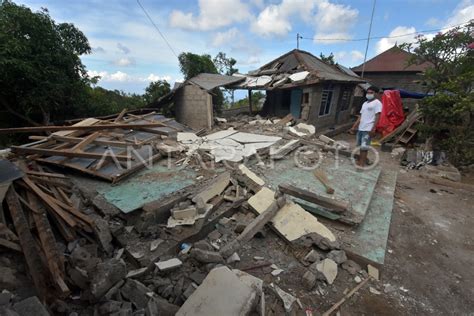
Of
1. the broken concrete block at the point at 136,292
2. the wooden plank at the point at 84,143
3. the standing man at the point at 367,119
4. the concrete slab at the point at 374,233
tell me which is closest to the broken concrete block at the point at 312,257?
the concrete slab at the point at 374,233

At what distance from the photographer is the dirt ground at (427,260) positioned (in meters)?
2.83

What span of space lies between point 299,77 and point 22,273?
422 inches

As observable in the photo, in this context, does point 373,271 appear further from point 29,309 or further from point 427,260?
point 29,309

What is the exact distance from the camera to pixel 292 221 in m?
3.82

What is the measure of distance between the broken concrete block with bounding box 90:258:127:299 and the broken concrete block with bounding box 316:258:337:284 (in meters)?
2.44

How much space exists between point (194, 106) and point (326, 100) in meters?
7.10

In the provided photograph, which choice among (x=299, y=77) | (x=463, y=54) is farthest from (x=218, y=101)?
(x=463, y=54)

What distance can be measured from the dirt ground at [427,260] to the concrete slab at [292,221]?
95 cm

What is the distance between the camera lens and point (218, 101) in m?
13.2

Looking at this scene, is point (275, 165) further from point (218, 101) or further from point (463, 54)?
point (463, 54)

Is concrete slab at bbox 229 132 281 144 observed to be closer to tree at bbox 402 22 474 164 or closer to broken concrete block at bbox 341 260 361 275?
broken concrete block at bbox 341 260 361 275

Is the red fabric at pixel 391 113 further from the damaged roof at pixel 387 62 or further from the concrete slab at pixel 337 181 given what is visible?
the damaged roof at pixel 387 62

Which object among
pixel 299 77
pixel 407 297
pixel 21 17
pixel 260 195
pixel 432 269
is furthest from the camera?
pixel 299 77

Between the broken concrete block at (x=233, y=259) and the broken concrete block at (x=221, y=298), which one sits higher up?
the broken concrete block at (x=221, y=298)
